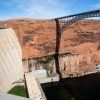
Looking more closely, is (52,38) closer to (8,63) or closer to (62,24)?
(62,24)

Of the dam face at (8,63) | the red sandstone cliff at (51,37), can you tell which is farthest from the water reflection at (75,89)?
the red sandstone cliff at (51,37)

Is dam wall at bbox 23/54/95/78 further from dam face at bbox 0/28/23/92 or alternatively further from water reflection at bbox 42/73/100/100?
dam face at bbox 0/28/23/92

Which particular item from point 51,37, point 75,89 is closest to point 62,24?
point 51,37

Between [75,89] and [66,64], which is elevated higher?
[66,64]

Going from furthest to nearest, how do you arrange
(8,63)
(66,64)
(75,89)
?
(66,64) → (75,89) → (8,63)

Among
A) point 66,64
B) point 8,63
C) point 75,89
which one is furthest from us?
point 66,64

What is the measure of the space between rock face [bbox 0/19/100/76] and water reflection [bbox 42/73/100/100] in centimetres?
624

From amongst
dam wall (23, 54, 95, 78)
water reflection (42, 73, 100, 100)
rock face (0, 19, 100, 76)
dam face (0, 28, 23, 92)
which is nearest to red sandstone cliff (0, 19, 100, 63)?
rock face (0, 19, 100, 76)

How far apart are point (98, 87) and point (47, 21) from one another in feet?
59.6

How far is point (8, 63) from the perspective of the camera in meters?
32.6

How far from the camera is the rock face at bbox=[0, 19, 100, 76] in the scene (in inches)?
1806

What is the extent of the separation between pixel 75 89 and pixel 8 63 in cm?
1122

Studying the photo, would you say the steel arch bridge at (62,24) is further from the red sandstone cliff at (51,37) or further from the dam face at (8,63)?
the dam face at (8,63)

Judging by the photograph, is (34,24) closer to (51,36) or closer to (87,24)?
(51,36)
